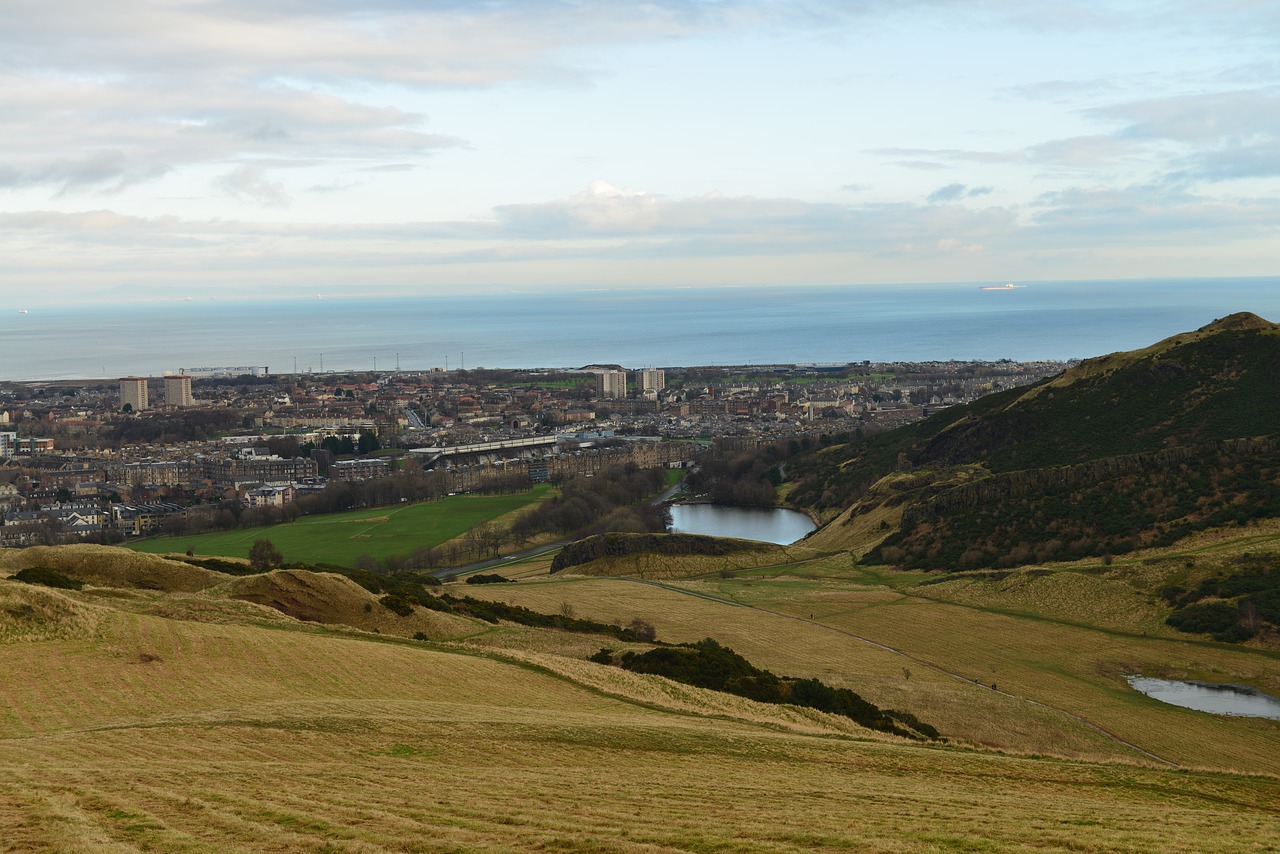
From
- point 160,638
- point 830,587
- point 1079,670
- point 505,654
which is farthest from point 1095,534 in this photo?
point 160,638

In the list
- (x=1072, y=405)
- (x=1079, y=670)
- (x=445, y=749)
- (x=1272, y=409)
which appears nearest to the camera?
(x=445, y=749)

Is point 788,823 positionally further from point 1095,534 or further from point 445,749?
point 1095,534

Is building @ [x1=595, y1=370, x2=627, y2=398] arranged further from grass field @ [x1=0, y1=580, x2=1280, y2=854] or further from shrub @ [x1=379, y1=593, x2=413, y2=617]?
grass field @ [x1=0, y1=580, x2=1280, y2=854]

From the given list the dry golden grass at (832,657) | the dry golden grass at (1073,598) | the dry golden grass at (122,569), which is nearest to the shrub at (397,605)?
the dry golden grass at (122,569)

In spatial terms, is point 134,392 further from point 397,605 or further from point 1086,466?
point 397,605

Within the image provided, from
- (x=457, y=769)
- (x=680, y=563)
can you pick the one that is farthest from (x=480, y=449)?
(x=457, y=769)

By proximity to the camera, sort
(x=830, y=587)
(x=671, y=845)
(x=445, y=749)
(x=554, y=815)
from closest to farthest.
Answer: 1. (x=671, y=845)
2. (x=554, y=815)
3. (x=445, y=749)
4. (x=830, y=587)

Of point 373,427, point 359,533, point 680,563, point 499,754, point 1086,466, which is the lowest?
point 359,533
